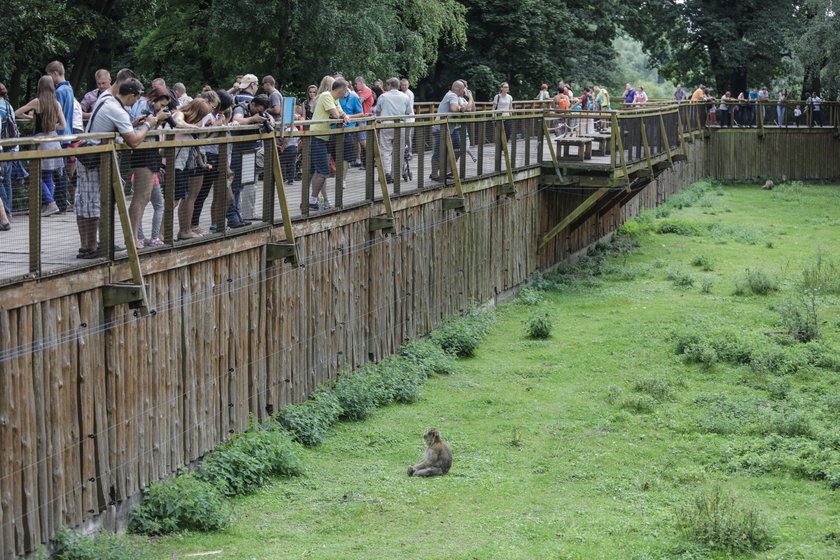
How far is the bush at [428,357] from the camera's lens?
1714 centimetres

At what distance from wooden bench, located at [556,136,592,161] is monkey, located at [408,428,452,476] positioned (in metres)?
12.5

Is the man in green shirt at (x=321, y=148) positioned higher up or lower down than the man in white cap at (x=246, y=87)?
lower down

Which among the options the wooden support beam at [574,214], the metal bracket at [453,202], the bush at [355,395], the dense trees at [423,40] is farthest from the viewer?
the dense trees at [423,40]

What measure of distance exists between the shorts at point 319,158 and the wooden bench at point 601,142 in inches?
438

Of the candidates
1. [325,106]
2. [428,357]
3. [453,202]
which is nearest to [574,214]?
[453,202]

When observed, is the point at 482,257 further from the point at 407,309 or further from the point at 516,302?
the point at 407,309

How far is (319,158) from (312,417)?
3289 mm

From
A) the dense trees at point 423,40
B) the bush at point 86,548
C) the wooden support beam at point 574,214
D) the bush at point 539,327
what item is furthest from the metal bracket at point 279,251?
the dense trees at point 423,40

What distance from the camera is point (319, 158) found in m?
14.3

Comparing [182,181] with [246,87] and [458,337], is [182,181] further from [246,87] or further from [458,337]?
[458,337]

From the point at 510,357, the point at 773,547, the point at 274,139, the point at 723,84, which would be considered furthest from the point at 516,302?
the point at 723,84

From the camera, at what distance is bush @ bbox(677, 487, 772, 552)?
34.5 ft

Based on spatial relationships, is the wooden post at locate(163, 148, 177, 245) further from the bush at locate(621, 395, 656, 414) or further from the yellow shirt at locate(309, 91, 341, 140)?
the bush at locate(621, 395, 656, 414)

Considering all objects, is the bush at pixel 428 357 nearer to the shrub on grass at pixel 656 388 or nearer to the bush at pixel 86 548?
the shrub on grass at pixel 656 388
